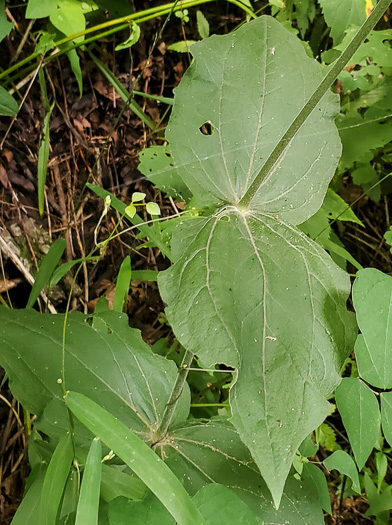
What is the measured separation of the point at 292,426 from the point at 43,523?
0.50m

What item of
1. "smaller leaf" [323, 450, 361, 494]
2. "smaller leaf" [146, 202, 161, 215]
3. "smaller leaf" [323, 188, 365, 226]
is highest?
"smaller leaf" [146, 202, 161, 215]

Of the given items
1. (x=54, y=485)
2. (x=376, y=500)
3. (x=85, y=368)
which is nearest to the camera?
(x=54, y=485)

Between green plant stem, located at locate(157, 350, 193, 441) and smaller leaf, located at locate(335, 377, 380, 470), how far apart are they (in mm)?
372

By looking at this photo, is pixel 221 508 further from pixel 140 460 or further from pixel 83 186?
pixel 83 186

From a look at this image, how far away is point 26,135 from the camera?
1945mm

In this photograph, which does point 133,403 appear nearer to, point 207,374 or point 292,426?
point 207,374

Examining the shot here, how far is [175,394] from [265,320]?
0.41 meters

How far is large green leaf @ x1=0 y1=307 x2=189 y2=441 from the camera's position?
1153 millimetres

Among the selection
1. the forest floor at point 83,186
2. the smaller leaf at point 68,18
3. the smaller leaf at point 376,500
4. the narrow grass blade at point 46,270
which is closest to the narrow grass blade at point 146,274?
the narrow grass blade at point 46,270

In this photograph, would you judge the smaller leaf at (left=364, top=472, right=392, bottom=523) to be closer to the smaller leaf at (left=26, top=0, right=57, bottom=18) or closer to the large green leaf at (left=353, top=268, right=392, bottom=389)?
the large green leaf at (left=353, top=268, right=392, bottom=389)

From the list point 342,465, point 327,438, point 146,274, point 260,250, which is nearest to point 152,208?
point 260,250

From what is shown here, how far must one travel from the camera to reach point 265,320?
90 cm

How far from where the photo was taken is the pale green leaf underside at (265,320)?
2.67ft

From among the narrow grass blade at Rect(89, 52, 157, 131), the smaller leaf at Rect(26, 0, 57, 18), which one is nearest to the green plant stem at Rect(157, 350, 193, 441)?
the smaller leaf at Rect(26, 0, 57, 18)
